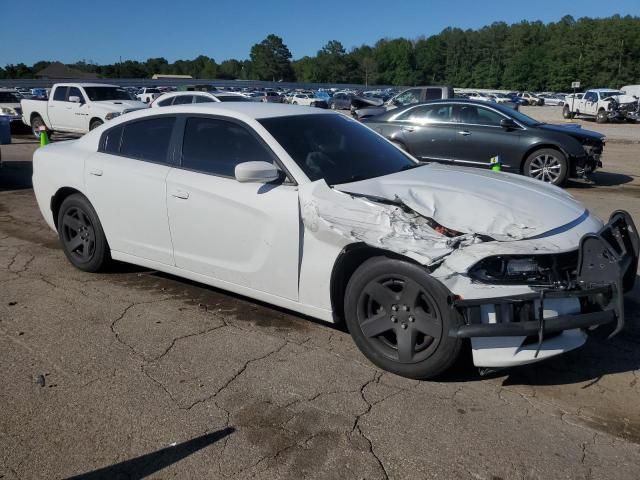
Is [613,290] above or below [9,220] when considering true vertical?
above

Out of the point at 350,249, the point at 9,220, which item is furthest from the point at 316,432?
the point at 9,220

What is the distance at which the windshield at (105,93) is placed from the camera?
17.4 meters

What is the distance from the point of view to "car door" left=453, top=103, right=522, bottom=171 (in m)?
11.0

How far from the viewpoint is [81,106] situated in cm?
1717

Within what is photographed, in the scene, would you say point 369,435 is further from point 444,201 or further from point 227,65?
point 227,65

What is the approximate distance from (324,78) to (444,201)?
521 ft

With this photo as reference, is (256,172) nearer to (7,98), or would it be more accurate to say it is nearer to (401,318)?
(401,318)

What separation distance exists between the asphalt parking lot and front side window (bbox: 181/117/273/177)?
115 cm

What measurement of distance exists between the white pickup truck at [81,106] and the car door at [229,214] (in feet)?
41.8

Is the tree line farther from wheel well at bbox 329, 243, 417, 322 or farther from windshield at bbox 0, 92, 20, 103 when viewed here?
wheel well at bbox 329, 243, 417, 322

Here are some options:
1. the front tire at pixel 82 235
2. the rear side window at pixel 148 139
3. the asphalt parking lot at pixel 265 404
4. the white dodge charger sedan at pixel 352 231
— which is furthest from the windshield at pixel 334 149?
the front tire at pixel 82 235

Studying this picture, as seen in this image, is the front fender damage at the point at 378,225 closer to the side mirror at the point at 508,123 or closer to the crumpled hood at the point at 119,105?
the side mirror at the point at 508,123

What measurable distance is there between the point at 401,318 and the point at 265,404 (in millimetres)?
935

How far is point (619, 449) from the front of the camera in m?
2.90
